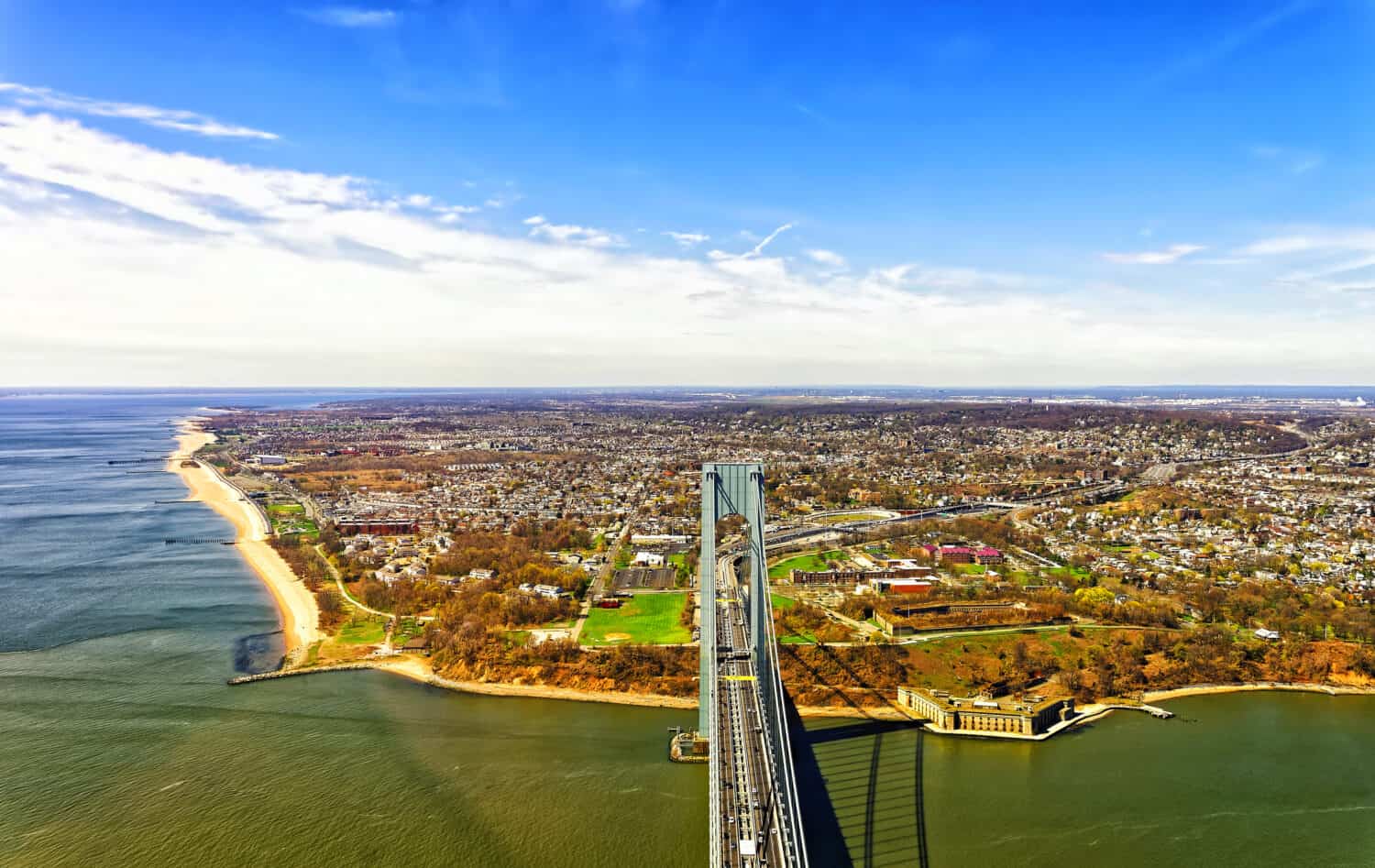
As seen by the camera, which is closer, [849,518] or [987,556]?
[987,556]

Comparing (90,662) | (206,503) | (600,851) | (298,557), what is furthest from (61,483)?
(600,851)

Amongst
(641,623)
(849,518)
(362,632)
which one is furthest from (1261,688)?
(362,632)

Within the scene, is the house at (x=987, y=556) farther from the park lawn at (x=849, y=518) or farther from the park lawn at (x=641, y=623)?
the park lawn at (x=641, y=623)

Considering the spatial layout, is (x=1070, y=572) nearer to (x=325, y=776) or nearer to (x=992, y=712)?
(x=992, y=712)

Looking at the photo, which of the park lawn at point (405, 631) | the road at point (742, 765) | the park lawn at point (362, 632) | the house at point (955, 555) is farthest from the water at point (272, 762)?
the house at point (955, 555)

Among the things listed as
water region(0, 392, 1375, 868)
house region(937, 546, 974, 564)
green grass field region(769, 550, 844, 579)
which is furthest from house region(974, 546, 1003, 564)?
water region(0, 392, 1375, 868)

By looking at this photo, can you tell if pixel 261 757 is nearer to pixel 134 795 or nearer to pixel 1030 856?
pixel 134 795
